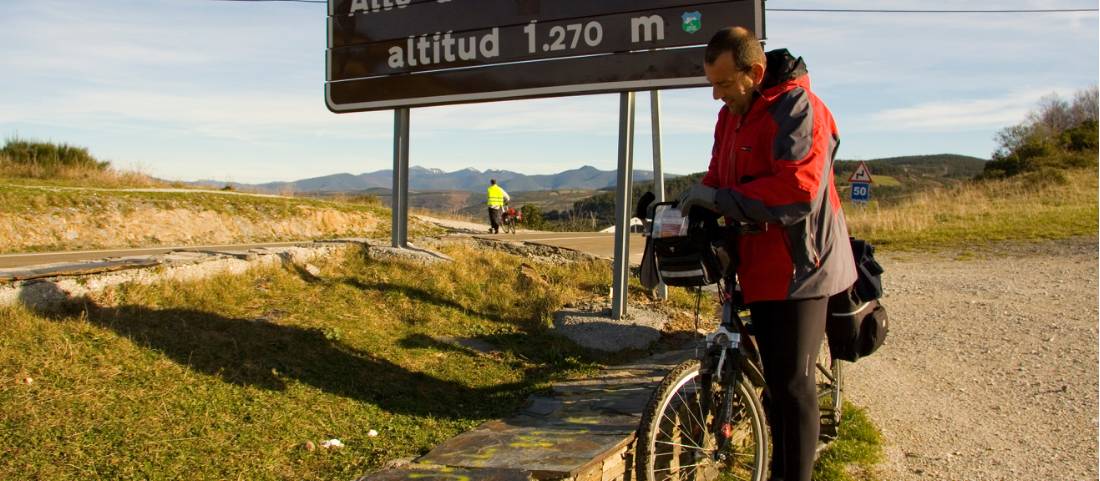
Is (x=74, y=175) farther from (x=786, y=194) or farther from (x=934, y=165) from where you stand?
(x=934, y=165)

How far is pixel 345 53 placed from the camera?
781 cm

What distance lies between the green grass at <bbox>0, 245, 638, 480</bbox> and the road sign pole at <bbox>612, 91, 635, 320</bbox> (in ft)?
1.98

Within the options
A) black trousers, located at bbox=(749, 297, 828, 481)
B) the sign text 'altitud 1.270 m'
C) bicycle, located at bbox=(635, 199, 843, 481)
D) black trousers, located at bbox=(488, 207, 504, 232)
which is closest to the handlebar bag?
bicycle, located at bbox=(635, 199, 843, 481)

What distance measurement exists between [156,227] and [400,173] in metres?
8.79

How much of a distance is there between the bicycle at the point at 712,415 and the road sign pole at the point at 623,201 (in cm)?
311

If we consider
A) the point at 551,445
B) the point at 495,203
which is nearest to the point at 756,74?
the point at 551,445

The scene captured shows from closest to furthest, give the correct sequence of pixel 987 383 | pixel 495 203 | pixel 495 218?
1. pixel 987 383
2. pixel 495 203
3. pixel 495 218

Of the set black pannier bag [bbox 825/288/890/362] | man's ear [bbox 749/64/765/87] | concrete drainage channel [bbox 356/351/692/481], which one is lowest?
concrete drainage channel [bbox 356/351/692/481]

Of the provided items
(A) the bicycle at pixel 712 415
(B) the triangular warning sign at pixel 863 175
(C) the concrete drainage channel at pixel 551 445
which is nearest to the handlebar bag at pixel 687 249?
(A) the bicycle at pixel 712 415

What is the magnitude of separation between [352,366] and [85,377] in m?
1.41

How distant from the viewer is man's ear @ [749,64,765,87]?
3133 mm

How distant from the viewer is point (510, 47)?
23.0 feet

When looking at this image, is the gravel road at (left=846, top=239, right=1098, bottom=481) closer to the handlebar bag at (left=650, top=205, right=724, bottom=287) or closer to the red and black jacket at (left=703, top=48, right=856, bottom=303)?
the red and black jacket at (left=703, top=48, right=856, bottom=303)

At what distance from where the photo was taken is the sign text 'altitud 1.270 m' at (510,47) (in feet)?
20.6
